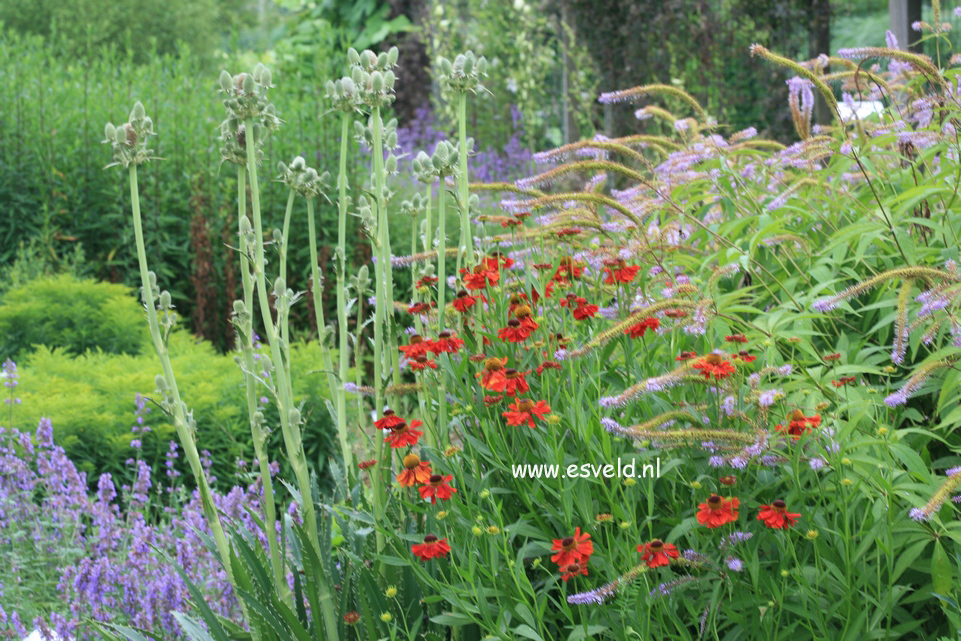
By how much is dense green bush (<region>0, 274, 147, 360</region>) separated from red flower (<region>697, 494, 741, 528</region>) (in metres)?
3.70

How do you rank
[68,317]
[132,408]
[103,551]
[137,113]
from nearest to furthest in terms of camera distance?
[137,113]
[103,551]
[132,408]
[68,317]

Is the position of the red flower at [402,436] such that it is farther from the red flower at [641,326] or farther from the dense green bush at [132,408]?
the dense green bush at [132,408]

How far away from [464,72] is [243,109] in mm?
557

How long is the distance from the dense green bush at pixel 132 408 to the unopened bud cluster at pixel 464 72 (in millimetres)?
1811

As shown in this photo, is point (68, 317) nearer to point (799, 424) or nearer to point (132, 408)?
point (132, 408)

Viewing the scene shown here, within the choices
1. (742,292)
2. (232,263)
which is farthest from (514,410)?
(232,263)

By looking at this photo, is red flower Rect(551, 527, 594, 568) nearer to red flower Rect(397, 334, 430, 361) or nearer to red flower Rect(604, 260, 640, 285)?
red flower Rect(397, 334, 430, 361)

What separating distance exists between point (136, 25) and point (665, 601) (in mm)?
17992

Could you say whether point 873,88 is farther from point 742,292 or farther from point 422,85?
point 422,85

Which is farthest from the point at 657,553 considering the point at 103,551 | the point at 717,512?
the point at 103,551

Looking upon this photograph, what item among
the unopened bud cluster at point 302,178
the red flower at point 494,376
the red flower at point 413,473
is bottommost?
the red flower at point 413,473

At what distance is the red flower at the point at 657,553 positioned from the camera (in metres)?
1.41

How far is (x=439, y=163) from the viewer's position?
77.5 inches

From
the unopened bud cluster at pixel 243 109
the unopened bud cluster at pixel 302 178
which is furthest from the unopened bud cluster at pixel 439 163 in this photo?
the unopened bud cluster at pixel 243 109
